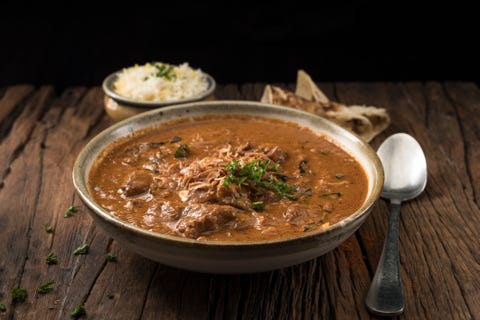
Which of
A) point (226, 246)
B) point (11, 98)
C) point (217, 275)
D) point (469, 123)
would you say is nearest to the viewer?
point (226, 246)

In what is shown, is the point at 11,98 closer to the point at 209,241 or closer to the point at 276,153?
the point at 276,153

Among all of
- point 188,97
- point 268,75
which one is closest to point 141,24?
point 268,75

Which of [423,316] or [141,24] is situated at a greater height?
[423,316]

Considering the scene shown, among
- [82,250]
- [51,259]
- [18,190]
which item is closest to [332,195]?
[82,250]

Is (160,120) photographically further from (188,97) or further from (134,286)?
(134,286)

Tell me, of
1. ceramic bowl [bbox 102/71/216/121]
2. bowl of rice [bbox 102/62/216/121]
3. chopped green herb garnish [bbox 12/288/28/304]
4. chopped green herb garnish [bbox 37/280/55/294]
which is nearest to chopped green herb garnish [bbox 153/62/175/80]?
bowl of rice [bbox 102/62/216/121]

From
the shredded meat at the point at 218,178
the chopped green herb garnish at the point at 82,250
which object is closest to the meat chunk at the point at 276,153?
the shredded meat at the point at 218,178

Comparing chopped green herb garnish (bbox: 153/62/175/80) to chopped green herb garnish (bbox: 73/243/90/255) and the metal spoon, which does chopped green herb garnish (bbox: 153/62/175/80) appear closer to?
the metal spoon
